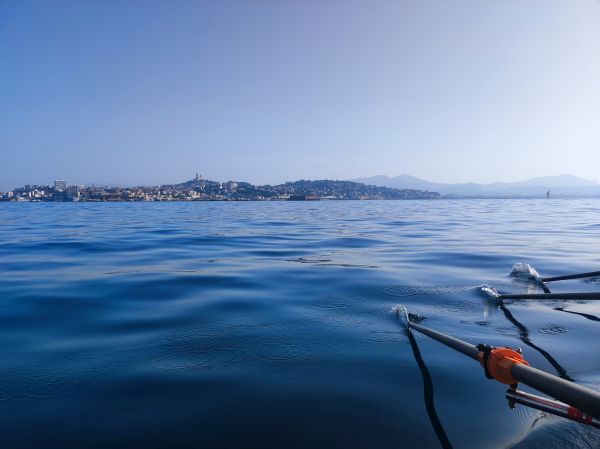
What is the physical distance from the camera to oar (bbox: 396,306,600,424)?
1787mm

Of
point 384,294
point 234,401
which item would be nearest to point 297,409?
point 234,401

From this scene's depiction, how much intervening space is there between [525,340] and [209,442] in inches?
185

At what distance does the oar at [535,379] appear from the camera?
5.86ft

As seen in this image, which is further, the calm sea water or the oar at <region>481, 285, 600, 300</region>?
the oar at <region>481, 285, 600, 300</region>

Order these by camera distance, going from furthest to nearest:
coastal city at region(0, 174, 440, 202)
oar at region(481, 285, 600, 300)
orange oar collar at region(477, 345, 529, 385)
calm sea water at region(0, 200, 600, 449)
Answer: coastal city at region(0, 174, 440, 202)
oar at region(481, 285, 600, 300)
calm sea water at region(0, 200, 600, 449)
orange oar collar at region(477, 345, 529, 385)

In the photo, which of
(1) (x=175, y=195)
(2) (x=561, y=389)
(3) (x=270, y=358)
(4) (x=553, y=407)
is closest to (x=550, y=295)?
(4) (x=553, y=407)

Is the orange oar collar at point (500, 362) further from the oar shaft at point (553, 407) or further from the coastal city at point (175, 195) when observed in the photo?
the coastal city at point (175, 195)

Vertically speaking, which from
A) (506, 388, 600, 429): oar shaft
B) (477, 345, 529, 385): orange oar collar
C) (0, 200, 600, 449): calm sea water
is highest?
(477, 345, 529, 385): orange oar collar

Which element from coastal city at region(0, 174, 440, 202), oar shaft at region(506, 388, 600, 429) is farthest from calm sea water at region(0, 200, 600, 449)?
coastal city at region(0, 174, 440, 202)

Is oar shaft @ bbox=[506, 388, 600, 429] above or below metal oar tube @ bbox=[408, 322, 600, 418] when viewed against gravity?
below

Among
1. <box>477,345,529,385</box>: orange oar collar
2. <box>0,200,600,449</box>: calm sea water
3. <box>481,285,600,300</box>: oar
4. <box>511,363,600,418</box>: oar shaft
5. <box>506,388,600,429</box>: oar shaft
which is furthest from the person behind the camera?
<box>481,285,600,300</box>: oar

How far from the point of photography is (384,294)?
8.12 m

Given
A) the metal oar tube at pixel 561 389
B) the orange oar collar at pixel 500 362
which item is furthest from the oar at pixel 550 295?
the metal oar tube at pixel 561 389

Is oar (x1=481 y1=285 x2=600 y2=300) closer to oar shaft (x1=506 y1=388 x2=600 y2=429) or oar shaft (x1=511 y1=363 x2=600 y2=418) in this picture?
oar shaft (x1=506 y1=388 x2=600 y2=429)
